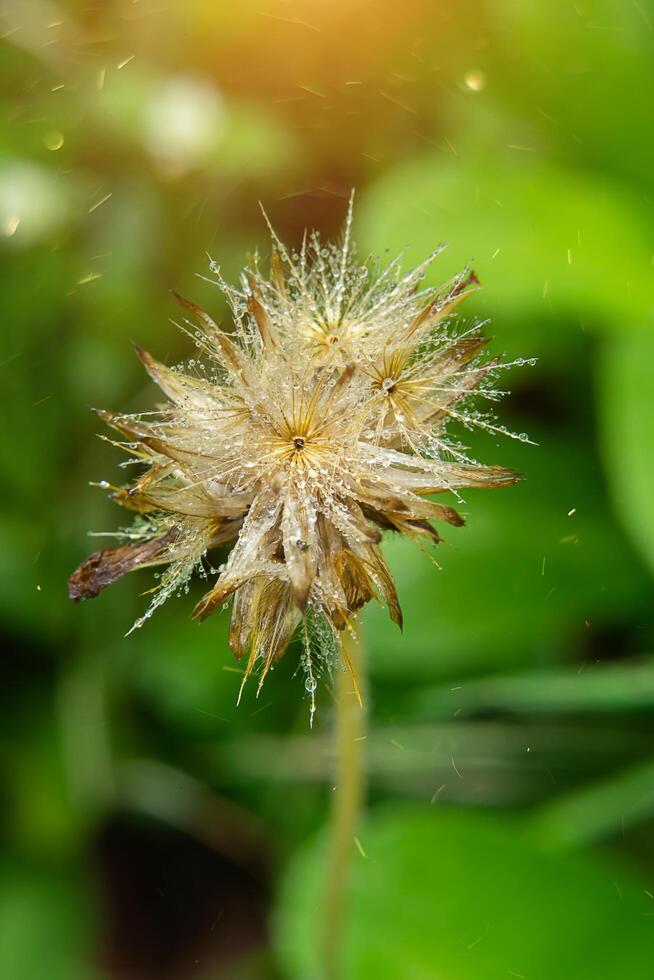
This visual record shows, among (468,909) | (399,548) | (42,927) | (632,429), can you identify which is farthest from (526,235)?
(42,927)

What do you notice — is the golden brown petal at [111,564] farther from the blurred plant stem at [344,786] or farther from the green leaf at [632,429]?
the green leaf at [632,429]

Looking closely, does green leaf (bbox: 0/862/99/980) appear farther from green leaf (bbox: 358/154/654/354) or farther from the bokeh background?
green leaf (bbox: 358/154/654/354)

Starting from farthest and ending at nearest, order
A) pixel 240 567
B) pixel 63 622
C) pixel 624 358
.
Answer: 1. pixel 63 622
2. pixel 624 358
3. pixel 240 567

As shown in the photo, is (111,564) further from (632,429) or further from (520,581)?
(520,581)

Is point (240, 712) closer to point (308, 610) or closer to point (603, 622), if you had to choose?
point (603, 622)

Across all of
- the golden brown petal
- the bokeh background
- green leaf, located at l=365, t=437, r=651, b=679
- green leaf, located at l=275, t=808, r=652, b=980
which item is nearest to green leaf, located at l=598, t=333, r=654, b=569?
the bokeh background

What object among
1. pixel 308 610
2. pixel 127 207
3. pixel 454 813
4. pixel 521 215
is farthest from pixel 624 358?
pixel 127 207
